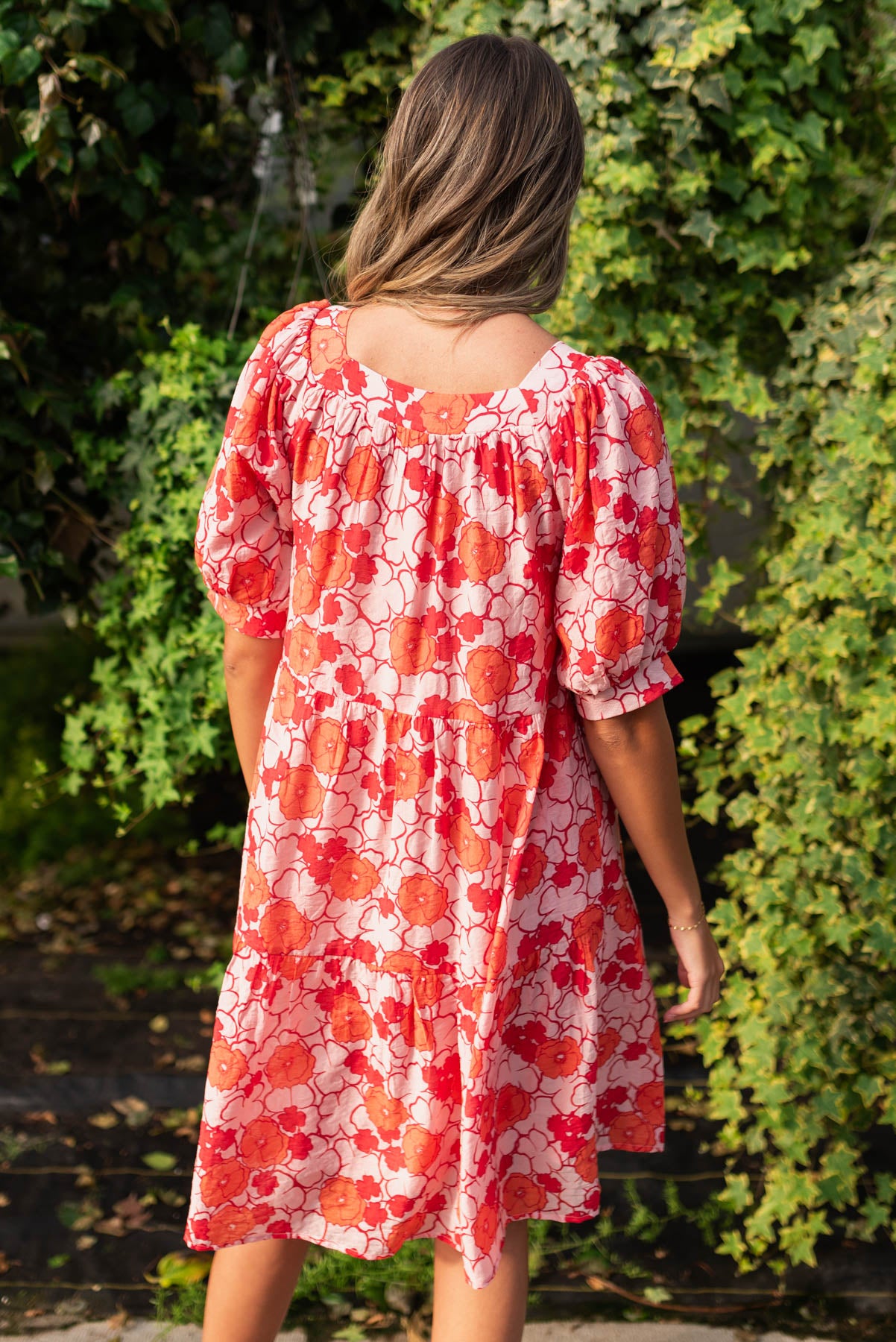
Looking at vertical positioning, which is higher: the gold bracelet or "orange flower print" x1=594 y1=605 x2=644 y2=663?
"orange flower print" x1=594 y1=605 x2=644 y2=663

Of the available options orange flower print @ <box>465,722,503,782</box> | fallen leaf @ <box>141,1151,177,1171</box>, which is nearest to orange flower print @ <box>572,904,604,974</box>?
orange flower print @ <box>465,722,503,782</box>

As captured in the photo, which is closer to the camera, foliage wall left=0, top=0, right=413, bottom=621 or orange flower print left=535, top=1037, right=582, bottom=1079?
orange flower print left=535, top=1037, right=582, bottom=1079

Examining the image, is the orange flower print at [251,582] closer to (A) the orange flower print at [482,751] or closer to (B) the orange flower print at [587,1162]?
(A) the orange flower print at [482,751]

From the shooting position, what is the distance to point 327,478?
1.35 meters

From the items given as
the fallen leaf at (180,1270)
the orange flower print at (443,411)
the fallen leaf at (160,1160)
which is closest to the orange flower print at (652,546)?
the orange flower print at (443,411)

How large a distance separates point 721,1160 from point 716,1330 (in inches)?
18.9

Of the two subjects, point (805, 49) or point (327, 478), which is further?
point (805, 49)

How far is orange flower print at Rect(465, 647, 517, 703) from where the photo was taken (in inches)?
53.1

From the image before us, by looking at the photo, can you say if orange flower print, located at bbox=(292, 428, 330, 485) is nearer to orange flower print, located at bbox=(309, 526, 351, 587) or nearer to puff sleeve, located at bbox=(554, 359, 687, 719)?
orange flower print, located at bbox=(309, 526, 351, 587)

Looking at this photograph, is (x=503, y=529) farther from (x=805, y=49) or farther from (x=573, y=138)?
(x=805, y=49)

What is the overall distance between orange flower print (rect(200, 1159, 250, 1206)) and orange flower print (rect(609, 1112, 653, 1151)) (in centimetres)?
50

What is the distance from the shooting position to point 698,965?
59.4 inches

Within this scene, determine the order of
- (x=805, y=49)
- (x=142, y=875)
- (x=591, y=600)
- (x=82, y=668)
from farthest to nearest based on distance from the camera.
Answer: (x=82, y=668), (x=142, y=875), (x=805, y=49), (x=591, y=600)

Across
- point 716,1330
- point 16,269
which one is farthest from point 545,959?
point 16,269
